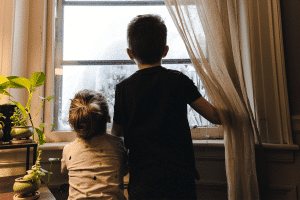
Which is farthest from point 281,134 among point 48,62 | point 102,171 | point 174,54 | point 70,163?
point 48,62

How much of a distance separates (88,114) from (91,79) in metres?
0.60

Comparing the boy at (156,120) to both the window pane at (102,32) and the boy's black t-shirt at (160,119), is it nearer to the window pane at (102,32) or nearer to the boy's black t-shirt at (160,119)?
the boy's black t-shirt at (160,119)

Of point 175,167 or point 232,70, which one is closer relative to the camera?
point 175,167

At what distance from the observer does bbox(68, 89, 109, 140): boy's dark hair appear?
77cm

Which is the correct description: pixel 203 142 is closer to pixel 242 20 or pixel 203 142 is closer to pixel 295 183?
pixel 295 183

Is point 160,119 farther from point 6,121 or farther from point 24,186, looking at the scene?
point 6,121

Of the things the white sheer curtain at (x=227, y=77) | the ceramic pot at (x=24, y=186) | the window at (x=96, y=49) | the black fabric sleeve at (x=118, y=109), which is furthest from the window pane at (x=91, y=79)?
the ceramic pot at (x=24, y=186)

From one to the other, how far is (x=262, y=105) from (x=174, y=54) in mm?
654

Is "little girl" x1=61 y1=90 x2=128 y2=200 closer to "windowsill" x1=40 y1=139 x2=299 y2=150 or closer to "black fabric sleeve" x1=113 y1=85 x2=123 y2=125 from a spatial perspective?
"black fabric sleeve" x1=113 y1=85 x2=123 y2=125

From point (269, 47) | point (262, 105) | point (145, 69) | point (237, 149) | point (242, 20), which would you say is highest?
point (242, 20)

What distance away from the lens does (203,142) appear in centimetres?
109

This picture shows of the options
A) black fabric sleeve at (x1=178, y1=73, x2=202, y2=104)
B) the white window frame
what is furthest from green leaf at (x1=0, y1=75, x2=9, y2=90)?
the white window frame

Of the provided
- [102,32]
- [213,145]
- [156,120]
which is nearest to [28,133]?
[156,120]

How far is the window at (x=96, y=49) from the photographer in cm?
129
